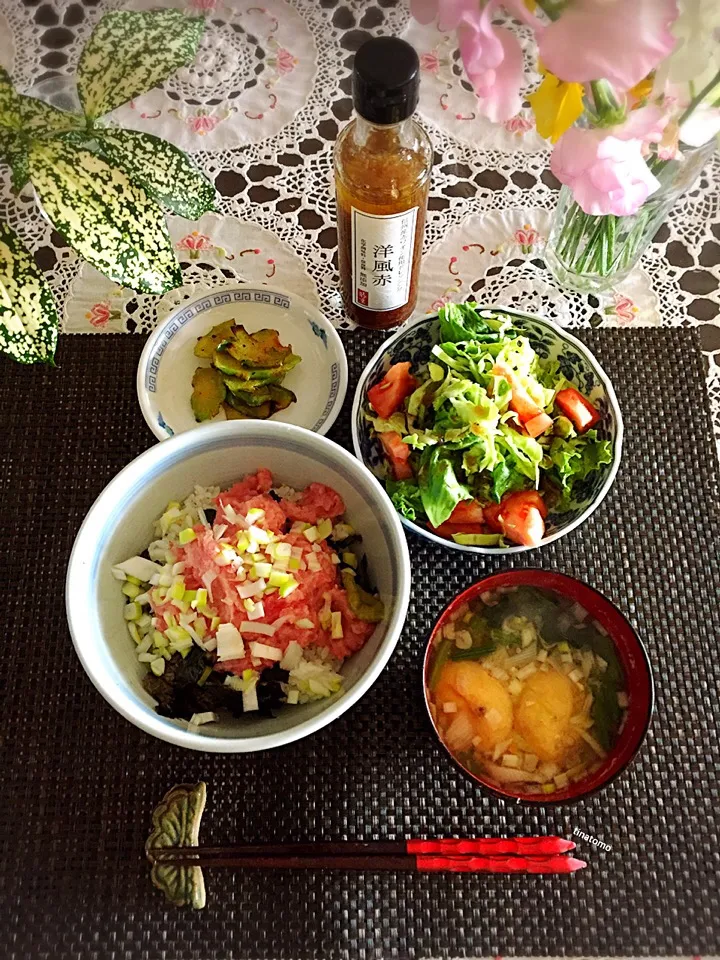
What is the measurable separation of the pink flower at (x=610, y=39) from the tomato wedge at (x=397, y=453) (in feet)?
1.69

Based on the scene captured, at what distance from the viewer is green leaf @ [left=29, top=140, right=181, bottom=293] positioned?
78 cm

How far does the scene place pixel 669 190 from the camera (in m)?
1.01

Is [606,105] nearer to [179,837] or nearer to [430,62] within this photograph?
[430,62]

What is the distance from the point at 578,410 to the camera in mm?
1031

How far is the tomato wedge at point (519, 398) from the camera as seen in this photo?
3.29 feet

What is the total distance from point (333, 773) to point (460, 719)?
0.18 m

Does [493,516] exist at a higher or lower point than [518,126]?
lower

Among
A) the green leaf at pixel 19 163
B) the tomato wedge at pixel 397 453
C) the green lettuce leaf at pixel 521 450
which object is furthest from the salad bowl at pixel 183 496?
the green leaf at pixel 19 163

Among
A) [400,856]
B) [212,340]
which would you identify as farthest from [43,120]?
[400,856]

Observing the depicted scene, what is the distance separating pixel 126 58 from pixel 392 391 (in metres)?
0.54

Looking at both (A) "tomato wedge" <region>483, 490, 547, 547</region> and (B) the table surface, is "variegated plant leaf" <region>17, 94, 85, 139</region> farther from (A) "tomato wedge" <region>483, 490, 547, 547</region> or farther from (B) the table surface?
(A) "tomato wedge" <region>483, 490, 547, 547</region>

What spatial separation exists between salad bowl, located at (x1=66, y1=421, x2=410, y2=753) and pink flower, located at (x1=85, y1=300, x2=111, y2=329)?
0.44 metres

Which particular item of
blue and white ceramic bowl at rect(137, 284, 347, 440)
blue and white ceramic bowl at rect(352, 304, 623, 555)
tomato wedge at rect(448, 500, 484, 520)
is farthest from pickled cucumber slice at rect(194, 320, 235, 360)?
tomato wedge at rect(448, 500, 484, 520)

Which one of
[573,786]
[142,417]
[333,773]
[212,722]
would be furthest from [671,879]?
[142,417]
